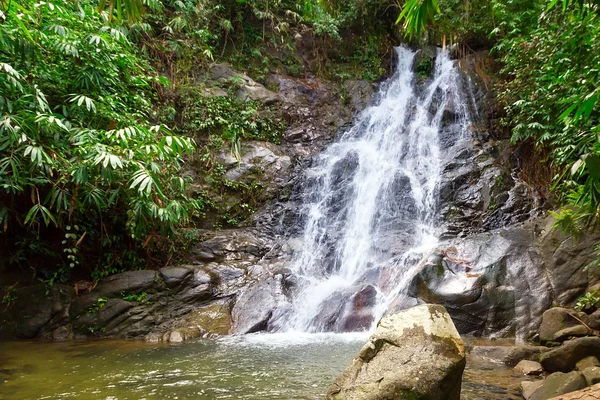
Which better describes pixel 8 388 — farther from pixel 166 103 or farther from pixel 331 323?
pixel 166 103

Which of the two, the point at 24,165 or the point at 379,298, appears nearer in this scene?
the point at 24,165

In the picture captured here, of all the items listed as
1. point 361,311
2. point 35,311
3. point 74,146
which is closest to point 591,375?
point 361,311

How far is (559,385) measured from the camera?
321cm

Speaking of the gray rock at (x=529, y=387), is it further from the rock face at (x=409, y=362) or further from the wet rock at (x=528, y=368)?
the rock face at (x=409, y=362)

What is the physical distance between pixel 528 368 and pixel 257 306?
13.5 ft

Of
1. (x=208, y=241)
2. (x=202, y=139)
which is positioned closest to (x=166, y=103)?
(x=202, y=139)

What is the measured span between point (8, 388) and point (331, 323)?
Answer: 4176 mm

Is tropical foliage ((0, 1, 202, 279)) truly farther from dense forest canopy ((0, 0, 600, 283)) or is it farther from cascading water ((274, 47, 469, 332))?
cascading water ((274, 47, 469, 332))

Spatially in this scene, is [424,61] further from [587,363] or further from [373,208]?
[587,363]

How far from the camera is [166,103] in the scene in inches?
407

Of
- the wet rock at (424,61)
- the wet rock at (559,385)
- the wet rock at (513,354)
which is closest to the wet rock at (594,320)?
the wet rock at (513,354)

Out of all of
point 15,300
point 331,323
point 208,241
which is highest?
point 208,241

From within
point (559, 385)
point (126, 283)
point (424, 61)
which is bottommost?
point (559, 385)

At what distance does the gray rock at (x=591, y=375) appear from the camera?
3.18 meters
